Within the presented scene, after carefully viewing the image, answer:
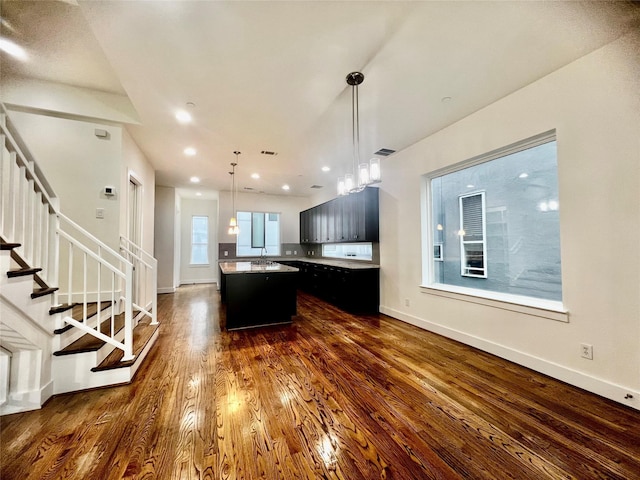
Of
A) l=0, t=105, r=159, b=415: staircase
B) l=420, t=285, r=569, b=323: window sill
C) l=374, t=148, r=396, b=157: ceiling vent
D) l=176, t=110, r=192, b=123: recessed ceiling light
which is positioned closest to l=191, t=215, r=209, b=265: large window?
l=176, t=110, r=192, b=123: recessed ceiling light

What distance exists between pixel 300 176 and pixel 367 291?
3.07 meters

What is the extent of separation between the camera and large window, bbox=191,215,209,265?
835 cm

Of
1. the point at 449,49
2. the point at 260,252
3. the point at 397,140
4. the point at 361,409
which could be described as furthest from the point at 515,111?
the point at 260,252

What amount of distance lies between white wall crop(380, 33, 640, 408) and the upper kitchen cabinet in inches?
82.0

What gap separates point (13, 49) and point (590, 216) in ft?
18.5

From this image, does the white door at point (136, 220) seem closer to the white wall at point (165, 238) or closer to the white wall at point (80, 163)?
the white wall at point (80, 163)

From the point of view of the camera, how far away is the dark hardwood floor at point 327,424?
1400 mm

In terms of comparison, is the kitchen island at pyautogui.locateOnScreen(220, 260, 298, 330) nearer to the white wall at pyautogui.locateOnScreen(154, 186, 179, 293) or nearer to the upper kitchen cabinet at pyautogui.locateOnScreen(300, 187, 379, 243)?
the upper kitchen cabinet at pyautogui.locateOnScreen(300, 187, 379, 243)

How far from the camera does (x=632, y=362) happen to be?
1.94m

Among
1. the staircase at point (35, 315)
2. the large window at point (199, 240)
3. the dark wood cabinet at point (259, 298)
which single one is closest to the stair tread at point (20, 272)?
the staircase at point (35, 315)

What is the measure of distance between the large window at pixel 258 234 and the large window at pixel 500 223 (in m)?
5.27

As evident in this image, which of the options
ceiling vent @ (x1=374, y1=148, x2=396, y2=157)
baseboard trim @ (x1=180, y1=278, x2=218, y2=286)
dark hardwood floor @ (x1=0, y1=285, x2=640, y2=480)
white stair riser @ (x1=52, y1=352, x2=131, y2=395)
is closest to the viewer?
dark hardwood floor @ (x1=0, y1=285, x2=640, y2=480)

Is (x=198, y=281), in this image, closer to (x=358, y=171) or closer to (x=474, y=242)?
(x=358, y=171)

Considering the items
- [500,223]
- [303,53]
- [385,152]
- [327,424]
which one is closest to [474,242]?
[500,223]
